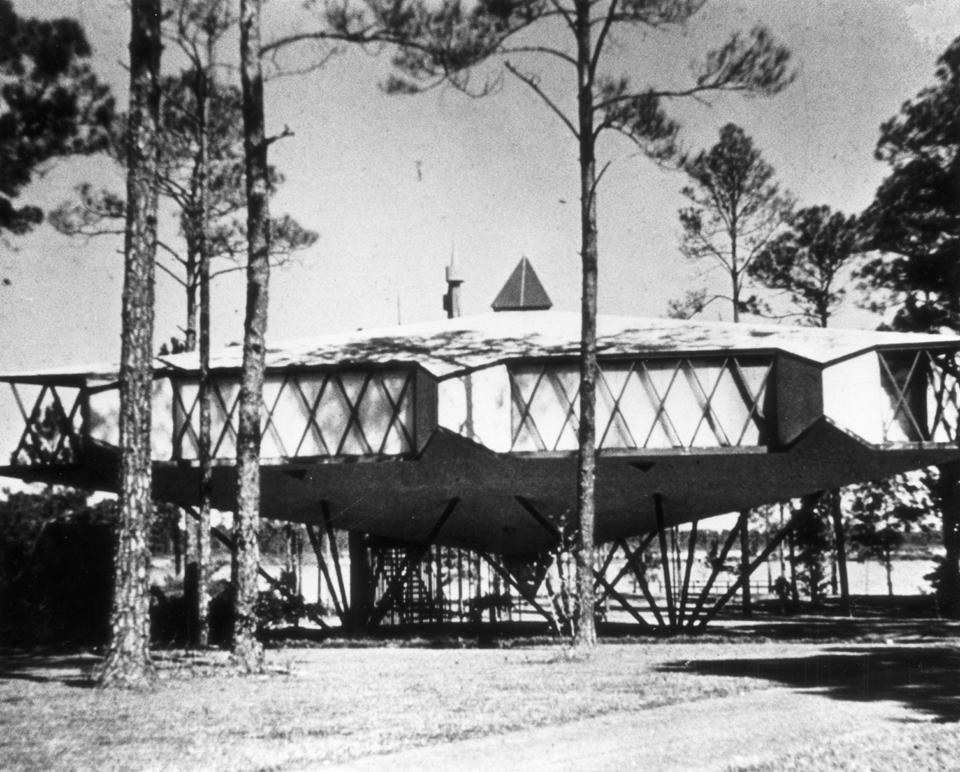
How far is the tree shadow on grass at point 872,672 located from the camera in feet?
46.9

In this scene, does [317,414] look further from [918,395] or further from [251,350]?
[918,395]

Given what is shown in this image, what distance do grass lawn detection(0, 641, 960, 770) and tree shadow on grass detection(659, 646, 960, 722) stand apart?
20 cm

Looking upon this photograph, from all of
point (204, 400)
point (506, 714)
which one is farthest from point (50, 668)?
point (506, 714)

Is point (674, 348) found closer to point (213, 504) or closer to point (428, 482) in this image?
point (428, 482)

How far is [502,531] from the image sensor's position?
35.8m

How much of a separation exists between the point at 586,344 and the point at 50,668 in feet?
36.9

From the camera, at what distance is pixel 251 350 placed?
61.6 ft

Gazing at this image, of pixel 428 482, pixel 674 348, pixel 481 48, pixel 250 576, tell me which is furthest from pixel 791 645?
pixel 481 48

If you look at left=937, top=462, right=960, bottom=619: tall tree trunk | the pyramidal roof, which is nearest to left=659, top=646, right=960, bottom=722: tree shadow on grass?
left=937, top=462, right=960, bottom=619: tall tree trunk

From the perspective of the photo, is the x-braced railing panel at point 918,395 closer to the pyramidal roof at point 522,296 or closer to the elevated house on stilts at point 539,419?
the elevated house on stilts at point 539,419

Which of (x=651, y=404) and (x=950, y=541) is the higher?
(x=651, y=404)

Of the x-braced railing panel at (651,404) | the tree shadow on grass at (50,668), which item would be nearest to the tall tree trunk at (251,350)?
the tree shadow on grass at (50,668)

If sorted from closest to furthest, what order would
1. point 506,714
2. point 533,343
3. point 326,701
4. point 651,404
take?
point 506,714 < point 326,701 < point 651,404 < point 533,343

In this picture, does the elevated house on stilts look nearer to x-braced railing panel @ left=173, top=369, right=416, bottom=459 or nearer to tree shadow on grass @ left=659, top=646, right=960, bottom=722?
x-braced railing panel @ left=173, top=369, right=416, bottom=459
